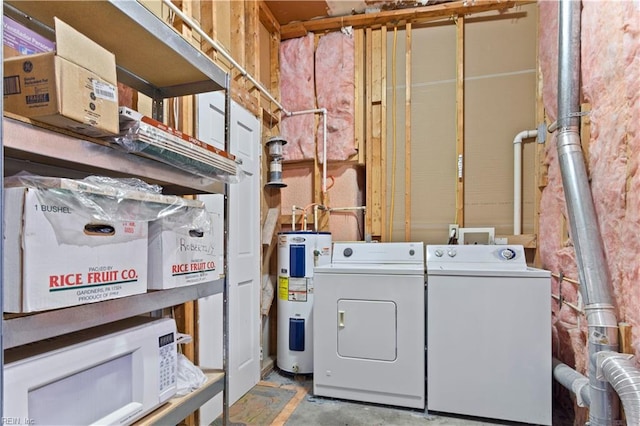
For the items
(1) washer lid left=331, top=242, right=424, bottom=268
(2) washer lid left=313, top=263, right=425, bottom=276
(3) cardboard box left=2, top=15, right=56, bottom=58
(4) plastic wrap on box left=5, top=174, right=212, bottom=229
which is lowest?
(2) washer lid left=313, top=263, right=425, bottom=276

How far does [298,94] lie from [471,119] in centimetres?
155

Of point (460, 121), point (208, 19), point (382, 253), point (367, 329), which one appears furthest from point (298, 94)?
point (367, 329)

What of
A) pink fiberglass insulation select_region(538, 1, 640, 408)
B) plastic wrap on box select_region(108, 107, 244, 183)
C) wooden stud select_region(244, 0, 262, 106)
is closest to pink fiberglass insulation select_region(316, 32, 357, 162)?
wooden stud select_region(244, 0, 262, 106)

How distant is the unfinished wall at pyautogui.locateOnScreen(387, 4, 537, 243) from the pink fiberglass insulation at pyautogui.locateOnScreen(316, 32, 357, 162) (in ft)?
1.14

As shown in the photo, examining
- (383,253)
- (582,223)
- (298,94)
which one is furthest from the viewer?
(298,94)

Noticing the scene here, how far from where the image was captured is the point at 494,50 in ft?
9.21

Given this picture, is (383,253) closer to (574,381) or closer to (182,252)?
(574,381)

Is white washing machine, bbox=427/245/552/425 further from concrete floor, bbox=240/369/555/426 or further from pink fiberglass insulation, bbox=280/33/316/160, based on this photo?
pink fiberglass insulation, bbox=280/33/316/160

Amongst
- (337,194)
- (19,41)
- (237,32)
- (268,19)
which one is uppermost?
(268,19)

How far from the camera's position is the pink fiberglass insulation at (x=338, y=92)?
3049 millimetres

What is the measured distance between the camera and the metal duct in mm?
1279

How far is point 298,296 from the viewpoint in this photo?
8.77 ft

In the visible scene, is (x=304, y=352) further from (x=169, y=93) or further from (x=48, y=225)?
(x=48, y=225)

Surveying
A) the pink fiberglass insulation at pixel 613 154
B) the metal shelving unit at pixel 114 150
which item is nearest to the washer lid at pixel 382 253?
the pink fiberglass insulation at pixel 613 154
